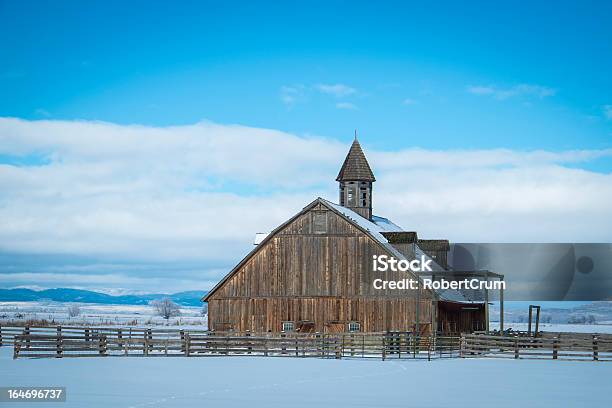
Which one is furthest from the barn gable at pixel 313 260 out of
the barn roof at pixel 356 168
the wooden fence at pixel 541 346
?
the barn roof at pixel 356 168

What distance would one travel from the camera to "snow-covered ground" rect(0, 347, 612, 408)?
73.3ft

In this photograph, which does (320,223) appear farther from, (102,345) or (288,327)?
(102,345)

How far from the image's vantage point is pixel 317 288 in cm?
4891

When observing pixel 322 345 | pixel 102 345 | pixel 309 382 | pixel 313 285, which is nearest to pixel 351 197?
pixel 313 285

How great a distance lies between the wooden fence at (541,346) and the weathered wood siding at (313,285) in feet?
16.7

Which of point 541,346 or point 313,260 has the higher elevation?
point 313,260

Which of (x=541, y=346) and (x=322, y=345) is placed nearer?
(x=322, y=345)

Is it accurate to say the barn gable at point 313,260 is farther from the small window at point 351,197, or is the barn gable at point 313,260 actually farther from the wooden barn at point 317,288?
the small window at point 351,197

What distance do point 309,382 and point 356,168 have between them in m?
33.4

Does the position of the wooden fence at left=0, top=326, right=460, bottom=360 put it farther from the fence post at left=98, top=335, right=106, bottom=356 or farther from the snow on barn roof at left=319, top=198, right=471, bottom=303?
the snow on barn roof at left=319, top=198, right=471, bottom=303

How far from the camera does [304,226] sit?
49.2 meters

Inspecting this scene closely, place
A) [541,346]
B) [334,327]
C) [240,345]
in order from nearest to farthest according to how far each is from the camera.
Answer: [541,346], [240,345], [334,327]

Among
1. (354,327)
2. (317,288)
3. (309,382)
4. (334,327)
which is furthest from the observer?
(317,288)

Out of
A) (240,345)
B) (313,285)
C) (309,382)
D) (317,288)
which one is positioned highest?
(313,285)
